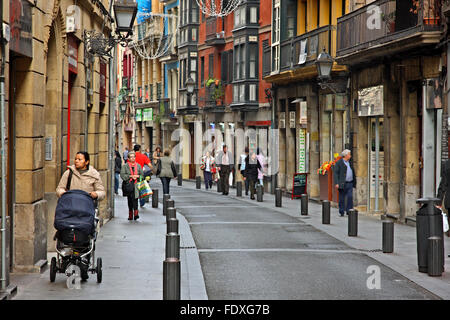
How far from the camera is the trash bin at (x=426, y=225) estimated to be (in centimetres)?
1311

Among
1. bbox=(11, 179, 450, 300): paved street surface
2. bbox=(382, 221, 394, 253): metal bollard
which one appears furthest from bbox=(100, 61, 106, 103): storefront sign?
bbox=(382, 221, 394, 253): metal bollard

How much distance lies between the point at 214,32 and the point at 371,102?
21.6 m

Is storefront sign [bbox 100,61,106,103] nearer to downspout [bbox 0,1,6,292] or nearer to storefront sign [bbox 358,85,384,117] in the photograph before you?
storefront sign [bbox 358,85,384,117]

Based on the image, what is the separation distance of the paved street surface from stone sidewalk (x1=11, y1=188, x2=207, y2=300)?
0.04 ft

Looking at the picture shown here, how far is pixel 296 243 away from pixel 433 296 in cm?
602

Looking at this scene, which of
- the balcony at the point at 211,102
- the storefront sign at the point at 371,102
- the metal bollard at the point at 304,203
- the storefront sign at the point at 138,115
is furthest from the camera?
the storefront sign at the point at 138,115

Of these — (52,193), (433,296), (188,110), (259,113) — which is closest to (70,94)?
(52,193)

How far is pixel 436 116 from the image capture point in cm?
2088

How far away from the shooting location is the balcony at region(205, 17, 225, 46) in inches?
1746

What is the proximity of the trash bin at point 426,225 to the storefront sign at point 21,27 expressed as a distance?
19.1 ft

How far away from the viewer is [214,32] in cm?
4562

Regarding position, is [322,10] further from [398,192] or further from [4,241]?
[4,241]

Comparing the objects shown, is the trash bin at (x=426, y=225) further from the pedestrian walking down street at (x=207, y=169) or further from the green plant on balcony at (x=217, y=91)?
the green plant on balcony at (x=217, y=91)

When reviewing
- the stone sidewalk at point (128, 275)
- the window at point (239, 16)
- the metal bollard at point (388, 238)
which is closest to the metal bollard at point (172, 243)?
the stone sidewalk at point (128, 275)
